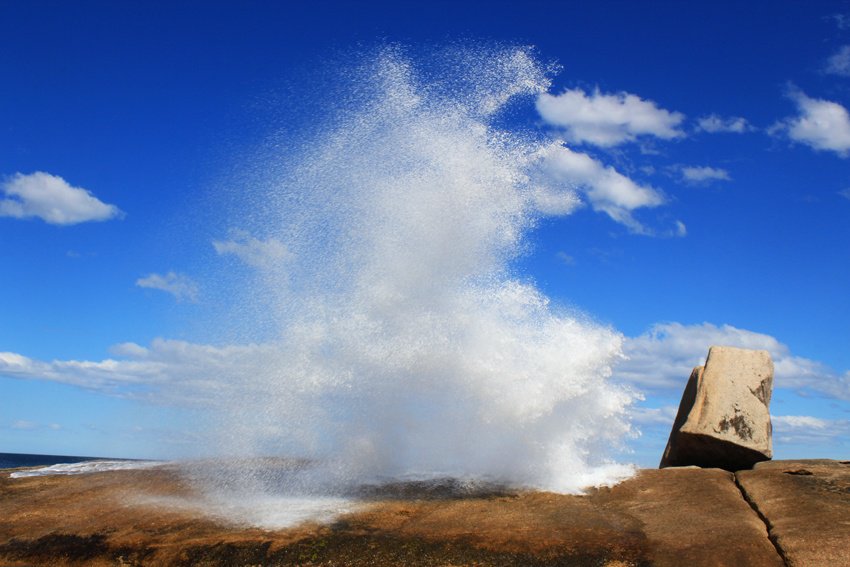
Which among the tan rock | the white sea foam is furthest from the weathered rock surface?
the white sea foam

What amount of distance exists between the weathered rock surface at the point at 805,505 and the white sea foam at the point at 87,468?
51.4 ft

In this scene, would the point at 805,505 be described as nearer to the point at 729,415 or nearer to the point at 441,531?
the point at 729,415

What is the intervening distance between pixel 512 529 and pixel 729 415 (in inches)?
293

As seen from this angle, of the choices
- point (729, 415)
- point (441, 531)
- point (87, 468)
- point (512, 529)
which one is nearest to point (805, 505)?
point (729, 415)

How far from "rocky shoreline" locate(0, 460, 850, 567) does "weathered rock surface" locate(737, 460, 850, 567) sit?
0.02 meters

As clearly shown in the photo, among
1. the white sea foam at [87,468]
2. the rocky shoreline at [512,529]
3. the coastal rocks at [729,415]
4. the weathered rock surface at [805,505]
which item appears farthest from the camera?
the white sea foam at [87,468]

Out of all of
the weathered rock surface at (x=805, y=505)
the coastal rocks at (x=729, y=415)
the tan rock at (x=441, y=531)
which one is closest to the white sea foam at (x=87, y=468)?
the tan rock at (x=441, y=531)

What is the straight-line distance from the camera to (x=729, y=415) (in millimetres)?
17406

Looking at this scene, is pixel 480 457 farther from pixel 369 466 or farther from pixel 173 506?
pixel 173 506

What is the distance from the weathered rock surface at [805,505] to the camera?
11648 mm

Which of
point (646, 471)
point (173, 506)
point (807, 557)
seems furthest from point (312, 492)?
point (807, 557)

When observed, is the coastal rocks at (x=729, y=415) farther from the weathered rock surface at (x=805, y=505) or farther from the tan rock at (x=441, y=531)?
the tan rock at (x=441, y=531)

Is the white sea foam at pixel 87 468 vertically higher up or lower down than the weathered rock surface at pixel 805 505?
higher up

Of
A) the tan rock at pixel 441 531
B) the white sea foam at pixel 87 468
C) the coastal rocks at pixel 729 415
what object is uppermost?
the coastal rocks at pixel 729 415
